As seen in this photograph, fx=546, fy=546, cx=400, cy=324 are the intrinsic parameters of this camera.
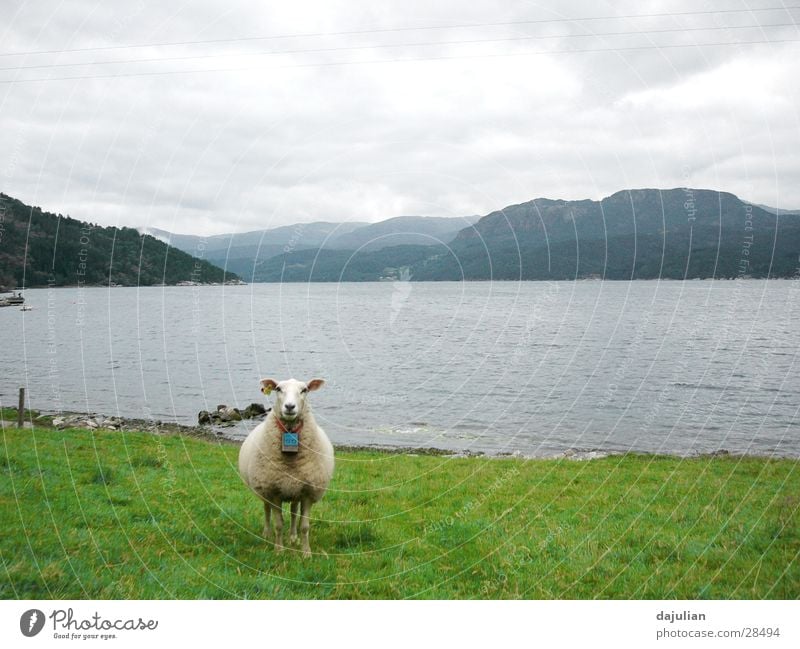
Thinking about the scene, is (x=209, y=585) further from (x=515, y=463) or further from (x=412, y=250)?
(x=412, y=250)

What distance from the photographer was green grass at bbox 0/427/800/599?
260 inches

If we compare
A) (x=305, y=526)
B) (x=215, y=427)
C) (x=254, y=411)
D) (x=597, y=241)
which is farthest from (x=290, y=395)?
(x=597, y=241)

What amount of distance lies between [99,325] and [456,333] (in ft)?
212

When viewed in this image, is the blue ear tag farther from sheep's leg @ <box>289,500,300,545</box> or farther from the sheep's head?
sheep's leg @ <box>289,500,300,545</box>

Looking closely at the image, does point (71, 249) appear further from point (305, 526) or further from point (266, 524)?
point (305, 526)

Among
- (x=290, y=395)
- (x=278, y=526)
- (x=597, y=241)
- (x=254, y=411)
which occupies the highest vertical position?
(x=597, y=241)

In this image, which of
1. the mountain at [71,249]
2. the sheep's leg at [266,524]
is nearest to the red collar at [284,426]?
the sheep's leg at [266,524]

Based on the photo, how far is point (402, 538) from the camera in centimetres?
890

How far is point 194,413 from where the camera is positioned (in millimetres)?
34656

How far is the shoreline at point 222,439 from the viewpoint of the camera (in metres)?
22.9

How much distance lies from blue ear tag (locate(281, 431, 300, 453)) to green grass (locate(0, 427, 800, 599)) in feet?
4.98

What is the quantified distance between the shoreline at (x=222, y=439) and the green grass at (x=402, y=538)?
8.09m
